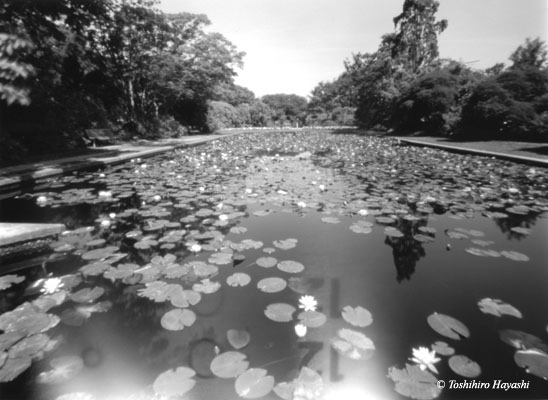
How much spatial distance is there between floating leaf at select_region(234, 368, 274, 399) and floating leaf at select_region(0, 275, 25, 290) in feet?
7.13

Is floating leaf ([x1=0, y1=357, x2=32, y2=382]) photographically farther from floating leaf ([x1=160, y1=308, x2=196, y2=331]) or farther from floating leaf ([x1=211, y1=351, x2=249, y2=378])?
floating leaf ([x1=211, y1=351, x2=249, y2=378])

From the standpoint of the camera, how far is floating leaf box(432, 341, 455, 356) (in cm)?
166

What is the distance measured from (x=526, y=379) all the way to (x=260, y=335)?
59.2 inches

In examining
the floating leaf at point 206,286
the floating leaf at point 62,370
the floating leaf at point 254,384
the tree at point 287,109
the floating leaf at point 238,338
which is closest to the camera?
the floating leaf at point 254,384

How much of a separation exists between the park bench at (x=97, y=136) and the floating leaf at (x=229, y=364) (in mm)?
13940

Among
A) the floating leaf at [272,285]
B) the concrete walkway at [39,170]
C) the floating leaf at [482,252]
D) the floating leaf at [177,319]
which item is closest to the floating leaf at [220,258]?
the floating leaf at [272,285]

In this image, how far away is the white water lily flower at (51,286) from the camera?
85.0 inches

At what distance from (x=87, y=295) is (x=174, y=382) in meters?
1.21

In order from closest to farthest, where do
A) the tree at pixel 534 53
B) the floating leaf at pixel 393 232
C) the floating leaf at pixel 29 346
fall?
1. the floating leaf at pixel 29 346
2. the floating leaf at pixel 393 232
3. the tree at pixel 534 53

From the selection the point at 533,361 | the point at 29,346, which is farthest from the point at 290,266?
the point at 29,346

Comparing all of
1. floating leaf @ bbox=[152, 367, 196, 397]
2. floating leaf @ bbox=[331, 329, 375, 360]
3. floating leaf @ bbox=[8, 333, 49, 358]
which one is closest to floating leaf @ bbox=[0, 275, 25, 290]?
floating leaf @ bbox=[8, 333, 49, 358]

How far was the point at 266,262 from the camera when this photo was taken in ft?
9.00

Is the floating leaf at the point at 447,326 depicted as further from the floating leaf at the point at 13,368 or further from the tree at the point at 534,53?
the tree at the point at 534,53

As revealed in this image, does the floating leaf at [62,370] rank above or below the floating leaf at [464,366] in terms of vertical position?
below
